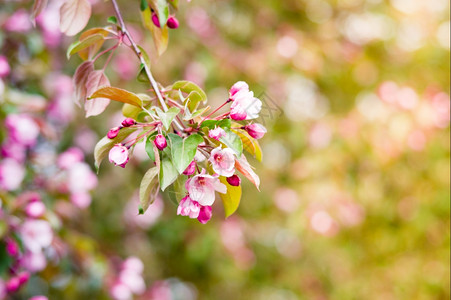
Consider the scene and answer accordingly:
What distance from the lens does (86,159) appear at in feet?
8.23

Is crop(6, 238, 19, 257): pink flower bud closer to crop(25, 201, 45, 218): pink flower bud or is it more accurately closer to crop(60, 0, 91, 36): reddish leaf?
crop(25, 201, 45, 218): pink flower bud

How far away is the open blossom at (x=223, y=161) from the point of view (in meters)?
0.60

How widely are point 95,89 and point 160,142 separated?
263 mm

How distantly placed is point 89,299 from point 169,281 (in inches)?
50.5

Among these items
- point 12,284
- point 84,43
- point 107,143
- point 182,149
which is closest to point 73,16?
point 84,43

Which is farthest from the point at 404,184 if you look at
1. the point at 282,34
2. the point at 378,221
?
the point at 282,34

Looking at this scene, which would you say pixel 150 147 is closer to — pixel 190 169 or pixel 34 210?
pixel 190 169

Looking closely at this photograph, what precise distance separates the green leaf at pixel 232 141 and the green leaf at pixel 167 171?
8cm

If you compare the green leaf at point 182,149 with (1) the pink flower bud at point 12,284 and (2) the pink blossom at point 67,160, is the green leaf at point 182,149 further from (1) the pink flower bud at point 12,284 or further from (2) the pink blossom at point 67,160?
(2) the pink blossom at point 67,160

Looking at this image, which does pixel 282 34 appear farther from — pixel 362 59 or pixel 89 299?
pixel 89 299

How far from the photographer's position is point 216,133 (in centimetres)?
62

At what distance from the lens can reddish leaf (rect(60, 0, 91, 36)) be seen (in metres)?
0.82

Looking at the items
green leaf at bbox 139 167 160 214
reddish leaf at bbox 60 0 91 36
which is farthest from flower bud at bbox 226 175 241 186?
reddish leaf at bbox 60 0 91 36

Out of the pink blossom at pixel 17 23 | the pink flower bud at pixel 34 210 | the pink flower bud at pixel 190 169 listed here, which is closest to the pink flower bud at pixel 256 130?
the pink flower bud at pixel 190 169
